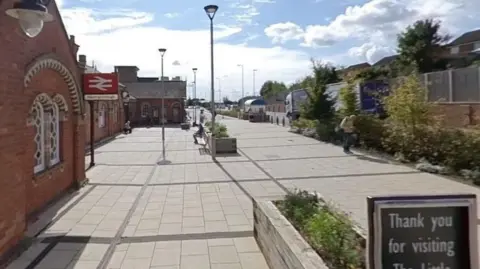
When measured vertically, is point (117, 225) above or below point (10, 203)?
below

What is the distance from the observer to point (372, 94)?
2108 centimetres

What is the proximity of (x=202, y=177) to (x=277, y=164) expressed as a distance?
3.48 m

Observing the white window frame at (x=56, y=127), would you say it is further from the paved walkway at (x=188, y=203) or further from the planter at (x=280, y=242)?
the planter at (x=280, y=242)

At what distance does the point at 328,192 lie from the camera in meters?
9.88

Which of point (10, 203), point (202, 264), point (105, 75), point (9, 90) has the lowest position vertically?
point (202, 264)

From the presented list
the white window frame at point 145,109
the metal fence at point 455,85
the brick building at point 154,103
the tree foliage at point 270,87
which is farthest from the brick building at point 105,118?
the tree foliage at point 270,87

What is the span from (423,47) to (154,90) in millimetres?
33628

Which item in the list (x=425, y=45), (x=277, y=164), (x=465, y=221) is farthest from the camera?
(x=425, y=45)

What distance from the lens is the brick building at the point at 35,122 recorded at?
5516 mm

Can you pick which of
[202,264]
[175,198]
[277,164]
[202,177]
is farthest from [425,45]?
[202,264]

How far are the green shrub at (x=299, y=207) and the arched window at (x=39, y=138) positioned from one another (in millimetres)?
5492

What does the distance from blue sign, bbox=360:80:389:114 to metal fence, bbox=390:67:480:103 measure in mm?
2128

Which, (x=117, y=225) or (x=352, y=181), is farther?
(x=352, y=181)

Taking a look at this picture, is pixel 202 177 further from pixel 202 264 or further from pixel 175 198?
pixel 202 264
